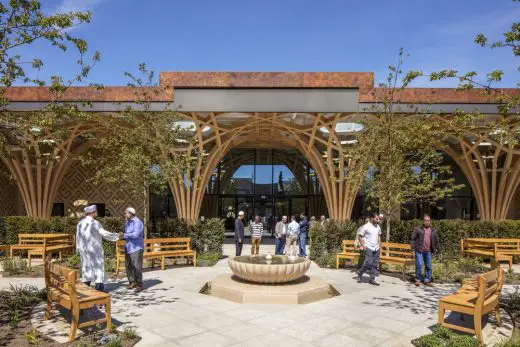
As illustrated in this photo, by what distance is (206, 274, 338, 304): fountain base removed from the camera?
7.00 metres

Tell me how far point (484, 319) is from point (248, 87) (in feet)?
33.2

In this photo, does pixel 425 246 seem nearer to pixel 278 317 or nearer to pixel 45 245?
pixel 278 317

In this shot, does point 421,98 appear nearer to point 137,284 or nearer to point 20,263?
point 137,284

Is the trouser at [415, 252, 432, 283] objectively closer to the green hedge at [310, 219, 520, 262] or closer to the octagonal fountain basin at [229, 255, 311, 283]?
the octagonal fountain basin at [229, 255, 311, 283]

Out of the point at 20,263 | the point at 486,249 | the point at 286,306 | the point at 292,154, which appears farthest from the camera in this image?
the point at 292,154

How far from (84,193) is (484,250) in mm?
19192

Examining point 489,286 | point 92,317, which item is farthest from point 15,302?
point 489,286

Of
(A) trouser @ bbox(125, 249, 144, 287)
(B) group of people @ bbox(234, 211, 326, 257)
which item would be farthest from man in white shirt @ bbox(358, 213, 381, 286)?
(A) trouser @ bbox(125, 249, 144, 287)

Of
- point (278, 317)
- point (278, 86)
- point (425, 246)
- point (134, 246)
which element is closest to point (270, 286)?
point (278, 317)

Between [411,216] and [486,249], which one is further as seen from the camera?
[411,216]

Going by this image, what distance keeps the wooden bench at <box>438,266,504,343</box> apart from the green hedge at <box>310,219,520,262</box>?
6.14 m

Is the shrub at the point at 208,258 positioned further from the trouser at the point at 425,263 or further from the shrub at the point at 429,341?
the shrub at the point at 429,341

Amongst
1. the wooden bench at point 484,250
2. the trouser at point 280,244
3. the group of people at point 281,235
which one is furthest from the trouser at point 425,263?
the trouser at point 280,244

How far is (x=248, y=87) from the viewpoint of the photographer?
1393 cm
